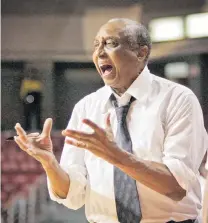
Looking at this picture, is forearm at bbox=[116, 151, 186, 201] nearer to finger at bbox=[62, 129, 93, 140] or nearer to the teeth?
finger at bbox=[62, 129, 93, 140]

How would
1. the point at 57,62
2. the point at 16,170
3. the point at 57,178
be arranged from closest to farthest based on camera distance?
the point at 57,178
the point at 57,62
the point at 16,170

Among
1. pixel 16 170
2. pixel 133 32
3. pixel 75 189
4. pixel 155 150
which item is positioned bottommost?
pixel 16 170

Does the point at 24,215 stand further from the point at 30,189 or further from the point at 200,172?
the point at 200,172

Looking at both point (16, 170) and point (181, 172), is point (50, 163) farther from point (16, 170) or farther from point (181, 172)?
point (16, 170)

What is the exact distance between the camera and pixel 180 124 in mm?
1105

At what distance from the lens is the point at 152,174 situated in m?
1.03

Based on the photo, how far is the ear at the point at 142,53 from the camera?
3.84ft

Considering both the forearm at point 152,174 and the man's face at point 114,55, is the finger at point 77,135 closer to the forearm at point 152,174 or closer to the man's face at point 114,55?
the forearm at point 152,174

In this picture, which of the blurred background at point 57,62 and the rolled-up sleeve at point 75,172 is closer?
the rolled-up sleeve at point 75,172

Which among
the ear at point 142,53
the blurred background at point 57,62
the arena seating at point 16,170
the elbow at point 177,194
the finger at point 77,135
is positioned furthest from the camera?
the arena seating at point 16,170

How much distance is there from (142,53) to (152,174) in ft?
0.98

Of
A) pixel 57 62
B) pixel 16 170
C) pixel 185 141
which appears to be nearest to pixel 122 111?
pixel 185 141

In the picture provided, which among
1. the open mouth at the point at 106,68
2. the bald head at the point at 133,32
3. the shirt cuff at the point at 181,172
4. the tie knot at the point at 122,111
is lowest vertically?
the shirt cuff at the point at 181,172

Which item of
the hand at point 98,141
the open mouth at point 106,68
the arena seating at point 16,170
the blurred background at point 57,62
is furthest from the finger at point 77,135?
the arena seating at point 16,170
